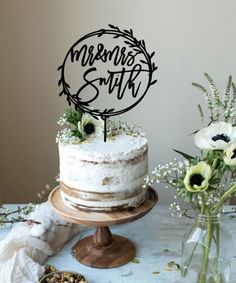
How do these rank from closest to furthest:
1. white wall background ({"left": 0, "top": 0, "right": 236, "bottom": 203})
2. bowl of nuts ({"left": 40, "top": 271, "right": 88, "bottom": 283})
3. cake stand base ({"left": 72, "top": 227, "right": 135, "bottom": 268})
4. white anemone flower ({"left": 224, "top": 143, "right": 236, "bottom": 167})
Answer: white anemone flower ({"left": 224, "top": 143, "right": 236, "bottom": 167}), bowl of nuts ({"left": 40, "top": 271, "right": 88, "bottom": 283}), cake stand base ({"left": 72, "top": 227, "right": 135, "bottom": 268}), white wall background ({"left": 0, "top": 0, "right": 236, "bottom": 203})

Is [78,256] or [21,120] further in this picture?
[21,120]

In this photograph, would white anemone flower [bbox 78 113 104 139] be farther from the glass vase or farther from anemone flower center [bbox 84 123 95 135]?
the glass vase

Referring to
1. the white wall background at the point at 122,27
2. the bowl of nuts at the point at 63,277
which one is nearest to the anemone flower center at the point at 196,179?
the bowl of nuts at the point at 63,277

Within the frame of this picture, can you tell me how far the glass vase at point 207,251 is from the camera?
96cm

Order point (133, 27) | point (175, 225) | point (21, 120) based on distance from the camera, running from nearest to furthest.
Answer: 1. point (175, 225)
2. point (133, 27)
3. point (21, 120)

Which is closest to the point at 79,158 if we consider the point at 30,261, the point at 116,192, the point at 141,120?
the point at 116,192

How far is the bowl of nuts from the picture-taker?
104cm

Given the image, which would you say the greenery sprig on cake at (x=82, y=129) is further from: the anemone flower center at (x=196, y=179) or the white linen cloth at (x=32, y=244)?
the anemone flower center at (x=196, y=179)

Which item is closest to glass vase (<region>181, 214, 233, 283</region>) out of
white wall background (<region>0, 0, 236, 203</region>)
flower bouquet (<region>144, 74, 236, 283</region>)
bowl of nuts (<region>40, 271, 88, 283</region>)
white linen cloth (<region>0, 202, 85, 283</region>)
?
flower bouquet (<region>144, 74, 236, 283</region>)

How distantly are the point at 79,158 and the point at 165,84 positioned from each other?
2.39 feet

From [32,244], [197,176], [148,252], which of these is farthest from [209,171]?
[32,244]

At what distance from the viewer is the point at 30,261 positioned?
1.09 m

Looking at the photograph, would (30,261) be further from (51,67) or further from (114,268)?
(51,67)

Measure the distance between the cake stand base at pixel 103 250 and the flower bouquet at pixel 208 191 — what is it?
0.21 m
